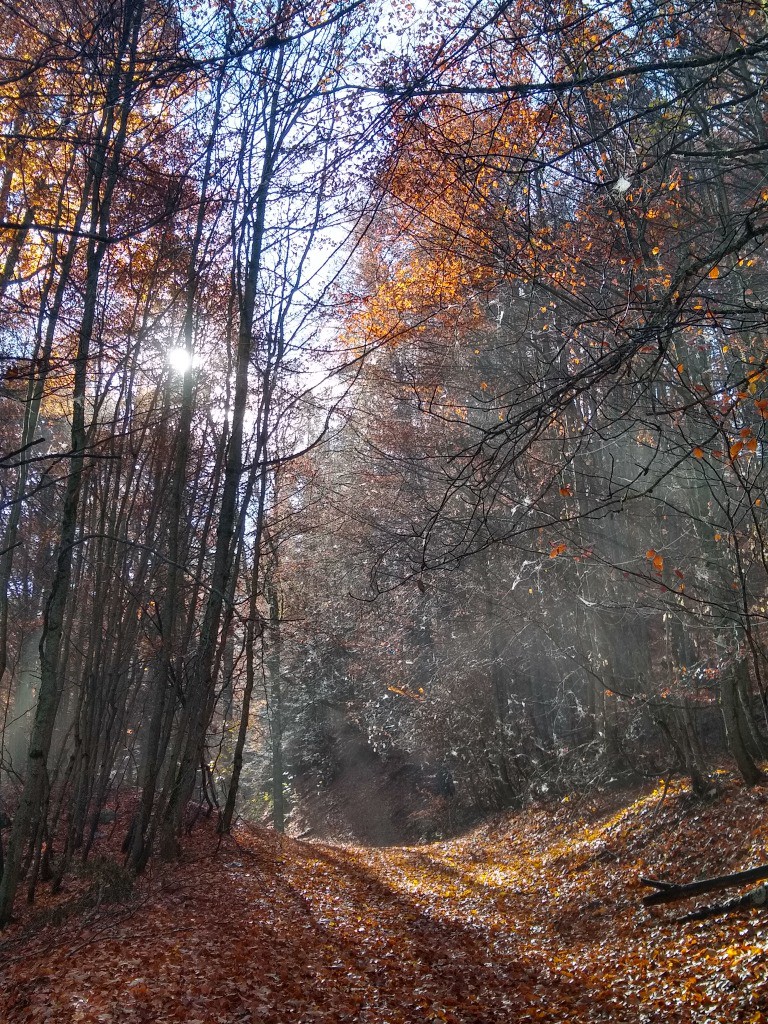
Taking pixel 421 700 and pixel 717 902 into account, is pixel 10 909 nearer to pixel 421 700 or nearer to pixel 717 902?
pixel 717 902

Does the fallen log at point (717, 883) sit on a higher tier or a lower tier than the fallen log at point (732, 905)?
higher

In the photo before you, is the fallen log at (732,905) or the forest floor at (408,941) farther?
the fallen log at (732,905)

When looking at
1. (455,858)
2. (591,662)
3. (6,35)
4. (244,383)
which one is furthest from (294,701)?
(6,35)

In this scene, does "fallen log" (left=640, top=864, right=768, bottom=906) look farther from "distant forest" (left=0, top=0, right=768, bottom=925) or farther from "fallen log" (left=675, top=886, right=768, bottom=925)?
"distant forest" (left=0, top=0, right=768, bottom=925)

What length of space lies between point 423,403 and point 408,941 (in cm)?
849

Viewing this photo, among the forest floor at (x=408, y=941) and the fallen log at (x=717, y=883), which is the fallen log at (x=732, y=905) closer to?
the forest floor at (x=408, y=941)

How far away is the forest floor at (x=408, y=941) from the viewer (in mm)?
5379

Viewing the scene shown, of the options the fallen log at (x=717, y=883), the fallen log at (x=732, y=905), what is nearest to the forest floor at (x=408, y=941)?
the fallen log at (x=732, y=905)

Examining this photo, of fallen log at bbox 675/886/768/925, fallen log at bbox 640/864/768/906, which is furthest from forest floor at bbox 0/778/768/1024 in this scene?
fallen log at bbox 640/864/768/906

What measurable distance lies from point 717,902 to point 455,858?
7.74 meters

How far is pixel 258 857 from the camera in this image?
34.8 feet

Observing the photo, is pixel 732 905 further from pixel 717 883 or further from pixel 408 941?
pixel 408 941

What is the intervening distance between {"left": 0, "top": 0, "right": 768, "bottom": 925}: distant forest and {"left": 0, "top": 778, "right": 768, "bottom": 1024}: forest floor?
3.38ft

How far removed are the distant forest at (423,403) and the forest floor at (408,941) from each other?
1.03 m
